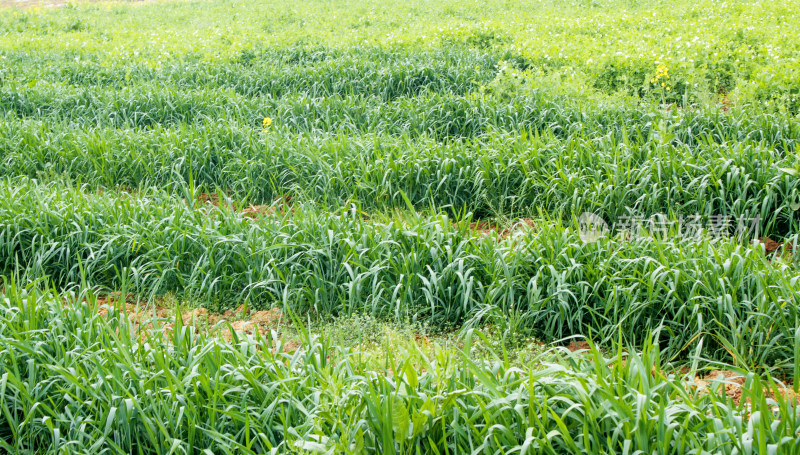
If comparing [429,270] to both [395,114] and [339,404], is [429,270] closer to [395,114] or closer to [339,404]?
[339,404]

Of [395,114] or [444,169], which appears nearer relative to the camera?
[444,169]

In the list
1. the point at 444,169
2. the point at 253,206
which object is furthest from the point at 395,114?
the point at 253,206

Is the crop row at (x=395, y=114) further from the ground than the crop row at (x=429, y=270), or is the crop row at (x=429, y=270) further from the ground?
the crop row at (x=395, y=114)

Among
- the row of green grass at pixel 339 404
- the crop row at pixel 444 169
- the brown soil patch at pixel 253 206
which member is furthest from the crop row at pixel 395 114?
the row of green grass at pixel 339 404

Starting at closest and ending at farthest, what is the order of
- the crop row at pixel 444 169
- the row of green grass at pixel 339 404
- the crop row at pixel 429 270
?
1. the row of green grass at pixel 339 404
2. the crop row at pixel 429 270
3. the crop row at pixel 444 169

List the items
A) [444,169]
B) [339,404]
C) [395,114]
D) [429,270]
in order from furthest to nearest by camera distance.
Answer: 1. [395,114]
2. [444,169]
3. [429,270]
4. [339,404]

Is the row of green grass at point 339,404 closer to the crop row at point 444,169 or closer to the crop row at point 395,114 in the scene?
the crop row at point 444,169

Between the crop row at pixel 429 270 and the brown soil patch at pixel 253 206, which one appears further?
the brown soil patch at pixel 253 206

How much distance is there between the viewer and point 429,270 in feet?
12.6

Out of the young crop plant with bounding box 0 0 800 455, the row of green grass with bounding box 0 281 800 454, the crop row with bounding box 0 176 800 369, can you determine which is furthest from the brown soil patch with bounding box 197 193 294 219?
the row of green grass with bounding box 0 281 800 454

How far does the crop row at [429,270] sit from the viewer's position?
344cm

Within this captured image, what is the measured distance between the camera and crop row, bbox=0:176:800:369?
11.3ft

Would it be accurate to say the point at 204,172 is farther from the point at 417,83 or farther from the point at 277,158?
the point at 417,83

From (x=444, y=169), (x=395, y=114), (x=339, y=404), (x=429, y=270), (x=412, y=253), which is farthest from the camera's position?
(x=395, y=114)
